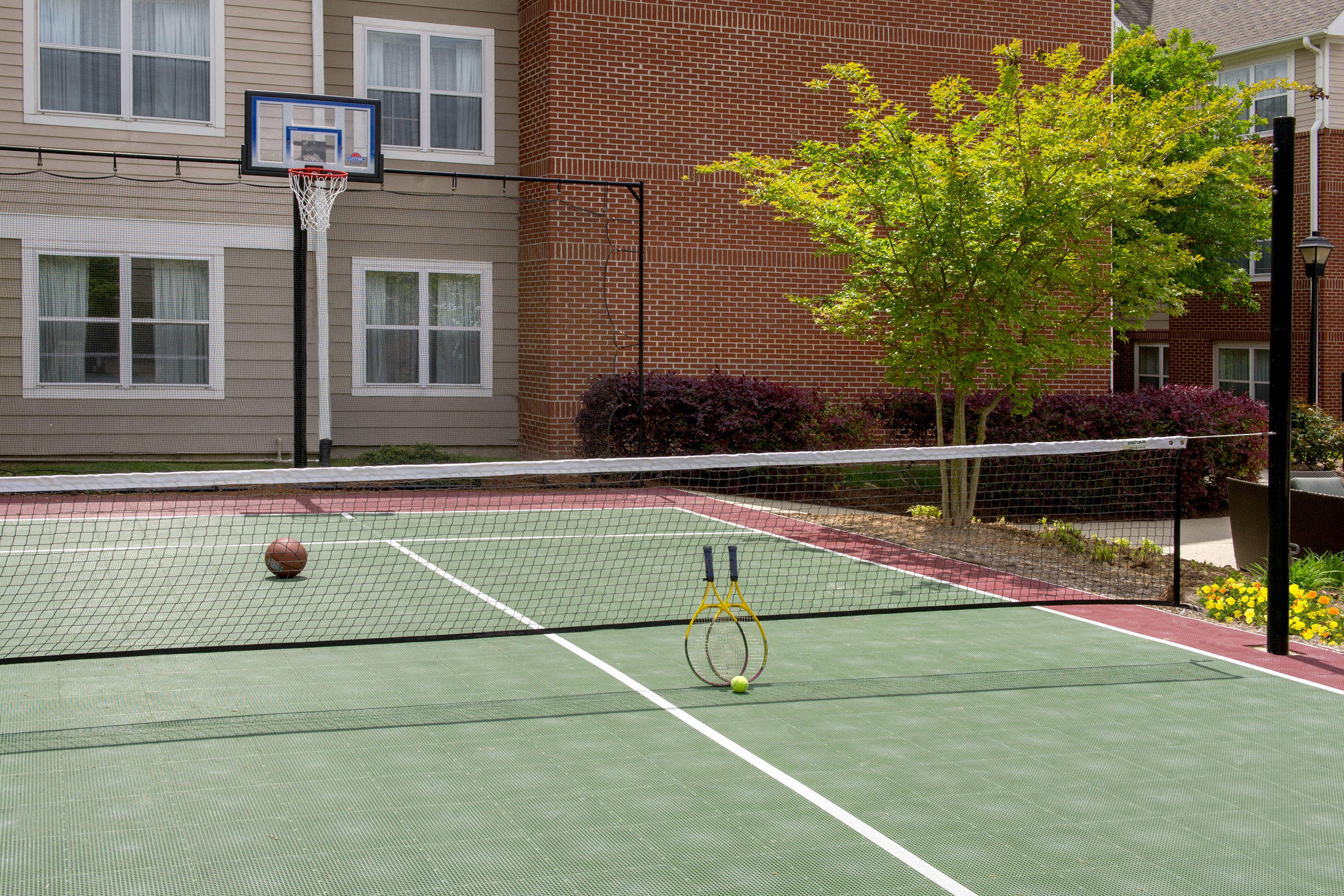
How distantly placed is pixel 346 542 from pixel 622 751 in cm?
746

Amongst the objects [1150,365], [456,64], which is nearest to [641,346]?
[456,64]

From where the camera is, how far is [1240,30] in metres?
32.6

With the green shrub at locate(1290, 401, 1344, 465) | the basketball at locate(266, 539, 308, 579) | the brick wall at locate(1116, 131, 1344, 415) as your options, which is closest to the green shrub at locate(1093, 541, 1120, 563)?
the basketball at locate(266, 539, 308, 579)

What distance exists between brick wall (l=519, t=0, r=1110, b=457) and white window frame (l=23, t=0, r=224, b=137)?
4.84 metres

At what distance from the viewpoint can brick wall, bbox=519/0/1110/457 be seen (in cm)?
2022

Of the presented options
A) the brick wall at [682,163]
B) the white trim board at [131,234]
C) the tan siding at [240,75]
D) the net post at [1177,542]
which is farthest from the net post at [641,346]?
the net post at [1177,542]

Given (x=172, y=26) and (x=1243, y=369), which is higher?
(x=172, y=26)

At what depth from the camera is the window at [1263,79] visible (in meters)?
31.6

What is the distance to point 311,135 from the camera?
17281mm

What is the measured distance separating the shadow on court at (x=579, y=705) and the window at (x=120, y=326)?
528 inches

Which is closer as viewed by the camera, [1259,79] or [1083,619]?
[1083,619]

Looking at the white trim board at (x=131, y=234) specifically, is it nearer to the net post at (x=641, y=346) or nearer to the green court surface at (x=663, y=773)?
the net post at (x=641, y=346)

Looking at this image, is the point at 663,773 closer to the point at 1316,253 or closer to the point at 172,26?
the point at 172,26

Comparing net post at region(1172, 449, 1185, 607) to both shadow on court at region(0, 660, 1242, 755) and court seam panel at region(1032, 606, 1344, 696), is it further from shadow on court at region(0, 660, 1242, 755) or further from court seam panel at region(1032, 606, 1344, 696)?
shadow on court at region(0, 660, 1242, 755)
